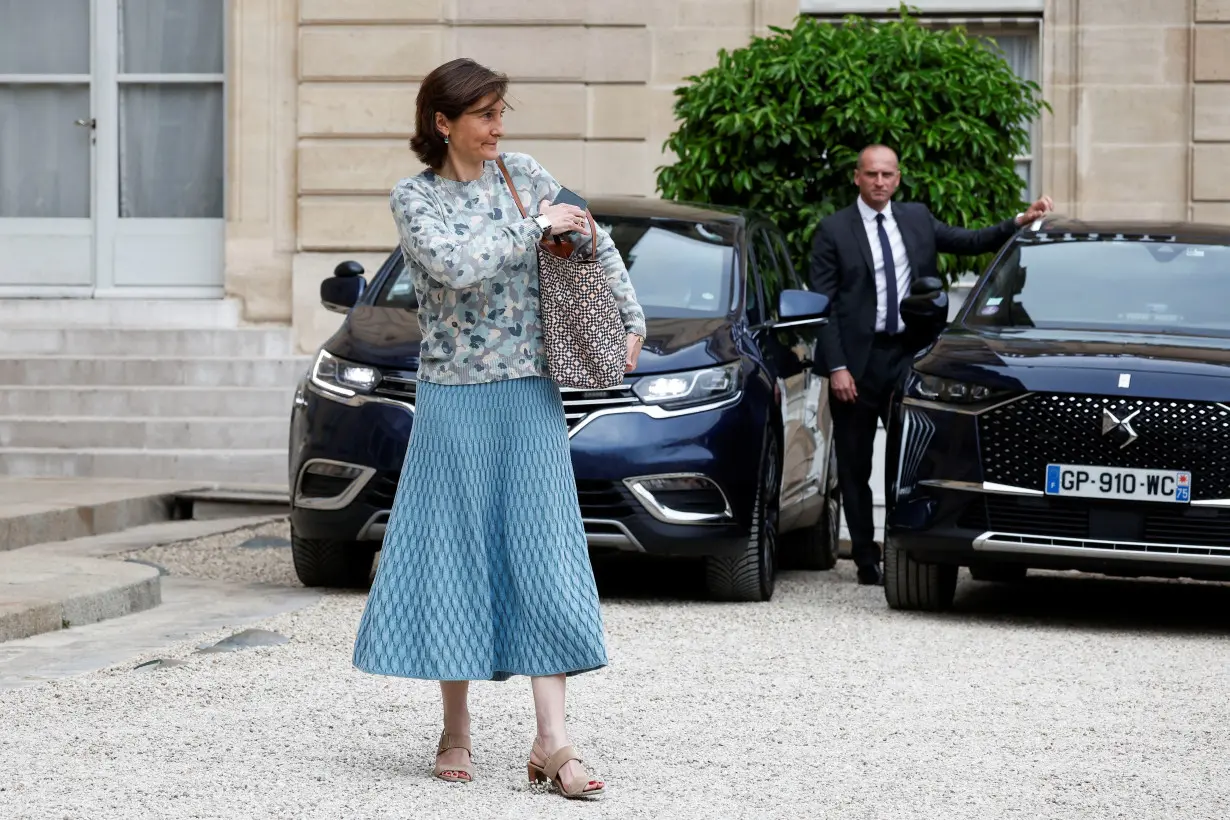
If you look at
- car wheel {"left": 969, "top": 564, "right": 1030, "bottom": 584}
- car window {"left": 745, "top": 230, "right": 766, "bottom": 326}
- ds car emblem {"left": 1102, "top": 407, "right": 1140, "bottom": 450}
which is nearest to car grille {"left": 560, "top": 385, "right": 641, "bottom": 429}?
car window {"left": 745, "top": 230, "right": 766, "bottom": 326}

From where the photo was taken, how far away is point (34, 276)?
16.0 meters

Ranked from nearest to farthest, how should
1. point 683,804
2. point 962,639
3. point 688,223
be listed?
point 683,804 → point 962,639 → point 688,223

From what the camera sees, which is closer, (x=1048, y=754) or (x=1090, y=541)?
(x=1048, y=754)

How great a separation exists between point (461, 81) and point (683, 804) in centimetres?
173

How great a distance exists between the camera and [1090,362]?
7.73 metres

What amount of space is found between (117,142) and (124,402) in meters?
2.74

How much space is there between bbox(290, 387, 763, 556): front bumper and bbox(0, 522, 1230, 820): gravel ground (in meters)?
0.32

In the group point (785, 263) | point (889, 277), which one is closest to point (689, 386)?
point (889, 277)

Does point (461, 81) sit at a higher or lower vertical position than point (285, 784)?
higher

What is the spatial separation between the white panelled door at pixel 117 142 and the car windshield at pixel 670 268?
733 cm

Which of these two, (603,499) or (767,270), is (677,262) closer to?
(767,270)

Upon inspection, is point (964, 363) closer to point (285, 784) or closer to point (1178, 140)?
point (285, 784)

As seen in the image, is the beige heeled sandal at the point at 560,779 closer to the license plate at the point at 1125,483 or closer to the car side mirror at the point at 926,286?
the license plate at the point at 1125,483

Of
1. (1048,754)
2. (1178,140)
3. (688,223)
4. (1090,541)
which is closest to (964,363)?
(1090,541)
